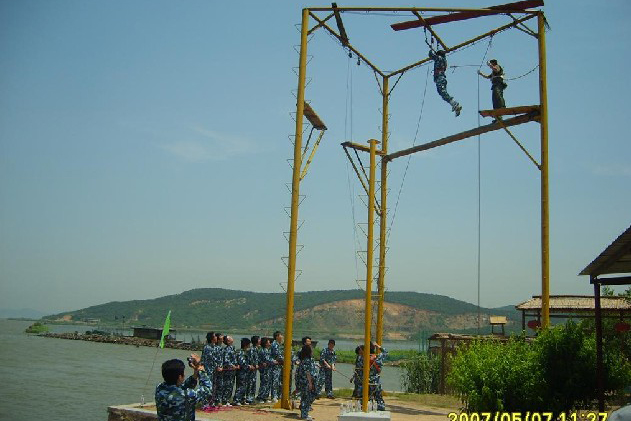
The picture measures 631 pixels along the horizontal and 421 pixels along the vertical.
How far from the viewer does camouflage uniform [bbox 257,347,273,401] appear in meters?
16.6

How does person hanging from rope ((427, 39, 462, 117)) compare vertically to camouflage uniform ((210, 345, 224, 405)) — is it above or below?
above

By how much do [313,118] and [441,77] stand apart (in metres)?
3.68

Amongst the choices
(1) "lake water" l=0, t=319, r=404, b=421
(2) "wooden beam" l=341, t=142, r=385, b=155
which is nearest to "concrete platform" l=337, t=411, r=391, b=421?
(1) "lake water" l=0, t=319, r=404, b=421

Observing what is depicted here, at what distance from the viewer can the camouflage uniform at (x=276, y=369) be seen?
55.1ft

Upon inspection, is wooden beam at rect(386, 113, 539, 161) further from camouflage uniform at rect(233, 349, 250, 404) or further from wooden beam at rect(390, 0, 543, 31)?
camouflage uniform at rect(233, 349, 250, 404)

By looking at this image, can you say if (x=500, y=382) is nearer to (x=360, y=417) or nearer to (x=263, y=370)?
(x=360, y=417)

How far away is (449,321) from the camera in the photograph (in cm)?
16050

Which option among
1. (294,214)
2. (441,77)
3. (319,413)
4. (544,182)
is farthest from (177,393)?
(441,77)

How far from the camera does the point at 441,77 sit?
677 inches

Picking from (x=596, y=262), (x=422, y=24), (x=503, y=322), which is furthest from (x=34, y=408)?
(x=596, y=262)

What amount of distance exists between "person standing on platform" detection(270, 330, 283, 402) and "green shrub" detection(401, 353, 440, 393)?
6075 millimetres

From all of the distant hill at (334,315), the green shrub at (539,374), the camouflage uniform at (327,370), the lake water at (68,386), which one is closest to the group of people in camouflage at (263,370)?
the camouflage uniform at (327,370)

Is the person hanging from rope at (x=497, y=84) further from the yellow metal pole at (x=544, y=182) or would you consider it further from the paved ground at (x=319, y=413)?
the paved ground at (x=319, y=413)

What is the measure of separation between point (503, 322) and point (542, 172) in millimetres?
9151
